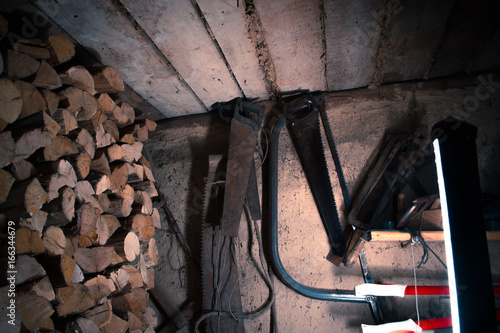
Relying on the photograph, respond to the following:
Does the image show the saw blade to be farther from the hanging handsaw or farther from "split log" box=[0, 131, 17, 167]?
"split log" box=[0, 131, 17, 167]

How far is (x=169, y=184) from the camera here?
2.00m

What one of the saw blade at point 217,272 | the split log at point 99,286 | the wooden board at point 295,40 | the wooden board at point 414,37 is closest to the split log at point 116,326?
the split log at point 99,286

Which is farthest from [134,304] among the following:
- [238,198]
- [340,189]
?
[340,189]

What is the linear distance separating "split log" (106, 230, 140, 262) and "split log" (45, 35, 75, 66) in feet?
2.71

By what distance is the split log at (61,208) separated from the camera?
1092mm

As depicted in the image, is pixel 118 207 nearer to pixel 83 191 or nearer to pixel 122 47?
pixel 83 191

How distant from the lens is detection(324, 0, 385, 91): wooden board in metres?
1.21

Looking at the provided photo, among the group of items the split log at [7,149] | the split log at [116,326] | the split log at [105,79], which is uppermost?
the split log at [105,79]

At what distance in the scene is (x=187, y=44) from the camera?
137 cm

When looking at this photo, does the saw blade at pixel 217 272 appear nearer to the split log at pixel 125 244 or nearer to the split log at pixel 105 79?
the split log at pixel 125 244

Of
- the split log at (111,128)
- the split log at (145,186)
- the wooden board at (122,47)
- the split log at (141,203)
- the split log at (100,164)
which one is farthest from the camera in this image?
the split log at (145,186)

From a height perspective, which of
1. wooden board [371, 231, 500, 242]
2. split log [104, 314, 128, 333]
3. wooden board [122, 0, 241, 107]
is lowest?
split log [104, 314, 128, 333]

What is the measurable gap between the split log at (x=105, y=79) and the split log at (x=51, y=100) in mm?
226

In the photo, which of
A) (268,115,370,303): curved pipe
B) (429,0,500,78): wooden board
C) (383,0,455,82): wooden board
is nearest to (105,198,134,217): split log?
(268,115,370,303): curved pipe
